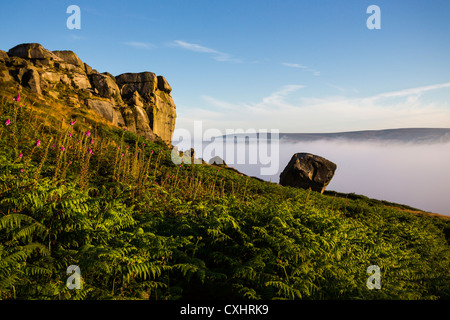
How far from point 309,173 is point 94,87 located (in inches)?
1080

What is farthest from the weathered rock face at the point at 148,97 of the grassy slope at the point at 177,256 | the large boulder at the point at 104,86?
the grassy slope at the point at 177,256

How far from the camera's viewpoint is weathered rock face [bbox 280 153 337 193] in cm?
2508

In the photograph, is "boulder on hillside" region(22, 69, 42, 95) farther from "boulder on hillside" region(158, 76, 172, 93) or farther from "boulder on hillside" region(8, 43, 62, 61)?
"boulder on hillside" region(158, 76, 172, 93)

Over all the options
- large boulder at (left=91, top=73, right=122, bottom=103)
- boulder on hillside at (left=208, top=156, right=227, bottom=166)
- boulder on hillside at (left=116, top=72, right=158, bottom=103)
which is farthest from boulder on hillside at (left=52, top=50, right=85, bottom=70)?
boulder on hillside at (left=208, top=156, right=227, bottom=166)

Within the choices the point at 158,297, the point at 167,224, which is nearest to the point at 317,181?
the point at 167,224

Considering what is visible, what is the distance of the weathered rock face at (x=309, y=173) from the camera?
25078mm

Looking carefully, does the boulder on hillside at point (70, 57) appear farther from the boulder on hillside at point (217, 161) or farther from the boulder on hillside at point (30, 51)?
the boulder on hillside at point (217, 161)

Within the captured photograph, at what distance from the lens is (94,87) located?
3447cm

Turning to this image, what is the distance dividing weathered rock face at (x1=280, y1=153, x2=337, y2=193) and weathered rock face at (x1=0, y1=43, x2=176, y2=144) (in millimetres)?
15671

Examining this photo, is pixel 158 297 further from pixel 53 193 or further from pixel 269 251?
pixel 53 193

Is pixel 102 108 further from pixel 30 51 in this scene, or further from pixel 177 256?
pixel 177 256

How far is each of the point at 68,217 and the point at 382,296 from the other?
183 inches

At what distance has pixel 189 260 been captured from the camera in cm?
425

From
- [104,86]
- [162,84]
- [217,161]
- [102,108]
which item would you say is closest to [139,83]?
[162,84]
